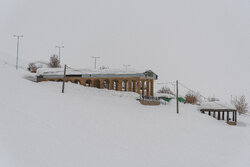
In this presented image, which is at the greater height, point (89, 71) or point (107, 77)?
point (89, 71)

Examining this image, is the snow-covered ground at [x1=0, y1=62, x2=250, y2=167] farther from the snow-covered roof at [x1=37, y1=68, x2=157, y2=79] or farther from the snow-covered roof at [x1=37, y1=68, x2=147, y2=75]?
the snow-covered roof at [x1=37, y1=68, x2=147, y2=75]

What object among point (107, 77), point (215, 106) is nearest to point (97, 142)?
point (107, 77)

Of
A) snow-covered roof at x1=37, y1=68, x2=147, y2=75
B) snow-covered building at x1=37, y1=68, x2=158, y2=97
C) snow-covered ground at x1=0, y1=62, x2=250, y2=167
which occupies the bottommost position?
snow-covered ground at x1=0, y1=62, x2=250, y2=167

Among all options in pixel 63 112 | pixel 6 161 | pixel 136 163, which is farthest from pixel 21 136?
pixel 63 112

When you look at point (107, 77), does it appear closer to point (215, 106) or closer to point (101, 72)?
point (101, 72)

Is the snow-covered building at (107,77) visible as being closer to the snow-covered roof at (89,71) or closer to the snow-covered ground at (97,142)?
the snow-covered roof at (89,71)

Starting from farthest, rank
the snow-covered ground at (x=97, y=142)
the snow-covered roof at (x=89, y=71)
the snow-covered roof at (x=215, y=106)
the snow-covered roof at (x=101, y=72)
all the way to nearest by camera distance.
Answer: the snow-covered roof at (x=89, y=71)
the snow-covered roof at (x=101, y=72)
the snow-covered roof at (x=215, y=106)
the snow-covered ground at (x=97, y=142)

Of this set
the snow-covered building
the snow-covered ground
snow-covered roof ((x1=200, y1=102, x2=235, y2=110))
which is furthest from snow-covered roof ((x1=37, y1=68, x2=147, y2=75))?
the snow-covered ground

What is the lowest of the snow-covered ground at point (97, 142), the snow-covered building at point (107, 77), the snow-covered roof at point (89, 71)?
the snow-covered ground at point (97, 142)

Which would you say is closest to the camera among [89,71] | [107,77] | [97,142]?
[97,142]

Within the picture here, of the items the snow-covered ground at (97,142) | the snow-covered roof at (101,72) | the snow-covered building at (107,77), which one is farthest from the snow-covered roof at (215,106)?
the snow-covered ground at (97,142)

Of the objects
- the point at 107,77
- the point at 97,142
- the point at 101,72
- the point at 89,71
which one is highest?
the point at 89,71

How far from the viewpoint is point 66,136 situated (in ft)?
42.8

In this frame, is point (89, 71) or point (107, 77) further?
point (89, 71)
